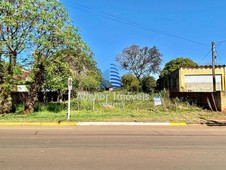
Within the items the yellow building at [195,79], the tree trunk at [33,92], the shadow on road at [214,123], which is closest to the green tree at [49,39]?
the tree trunk at [33,92]

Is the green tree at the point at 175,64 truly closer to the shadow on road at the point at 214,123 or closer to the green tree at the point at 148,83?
the green tree at the point at 148,83

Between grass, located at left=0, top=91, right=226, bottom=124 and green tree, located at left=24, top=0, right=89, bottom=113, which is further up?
green tree, located at left=24, top=0, right=89, bottom=113

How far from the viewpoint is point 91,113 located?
2009 centimetres

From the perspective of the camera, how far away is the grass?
682 inches

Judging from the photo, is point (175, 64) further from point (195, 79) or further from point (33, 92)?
point (33, 92)

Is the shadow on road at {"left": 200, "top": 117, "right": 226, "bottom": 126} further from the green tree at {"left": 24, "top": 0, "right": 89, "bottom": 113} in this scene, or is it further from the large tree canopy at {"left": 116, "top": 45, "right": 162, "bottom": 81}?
the large tree canopy at {"left": 116, "top": 45, "right": 162, "bottom": 81}

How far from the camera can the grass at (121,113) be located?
1733 centimetres

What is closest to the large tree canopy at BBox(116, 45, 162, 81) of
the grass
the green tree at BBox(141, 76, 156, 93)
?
the green tree at BBox(141, 76, 156, 93)

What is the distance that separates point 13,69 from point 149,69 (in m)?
55.7

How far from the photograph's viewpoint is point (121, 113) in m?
20.0

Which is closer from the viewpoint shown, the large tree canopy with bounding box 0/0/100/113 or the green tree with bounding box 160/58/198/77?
the large tree canopy with bounding box 0/0/100/113

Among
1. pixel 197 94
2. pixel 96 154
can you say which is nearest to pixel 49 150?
pixel 96 154

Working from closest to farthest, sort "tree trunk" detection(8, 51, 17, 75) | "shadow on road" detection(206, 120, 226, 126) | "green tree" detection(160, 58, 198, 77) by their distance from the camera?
"shadow on road" detection(206, 120, 226, 126), "tree trunk" detection(8, 51, 17, 75), "green tree" detection(160, 58, 198, 77)

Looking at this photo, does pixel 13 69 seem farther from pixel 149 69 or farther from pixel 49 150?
pixel 149 69
